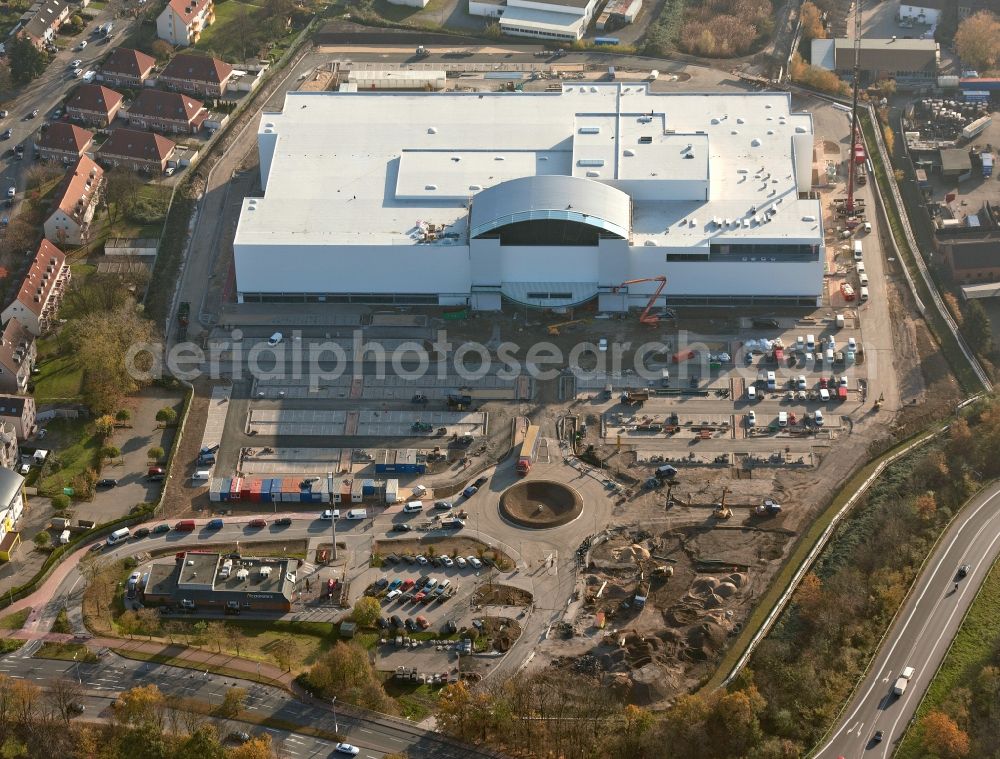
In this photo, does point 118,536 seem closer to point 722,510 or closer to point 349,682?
point 349,682

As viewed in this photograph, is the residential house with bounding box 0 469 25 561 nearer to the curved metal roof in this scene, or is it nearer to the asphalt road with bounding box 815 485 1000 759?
the curved metal roof

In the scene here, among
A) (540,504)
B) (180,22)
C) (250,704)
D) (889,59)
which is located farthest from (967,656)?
(180,22)

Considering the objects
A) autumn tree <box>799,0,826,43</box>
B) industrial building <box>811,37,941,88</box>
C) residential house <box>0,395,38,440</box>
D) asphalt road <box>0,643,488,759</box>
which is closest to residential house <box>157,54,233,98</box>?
residential house <box>0,395,38,440</box>

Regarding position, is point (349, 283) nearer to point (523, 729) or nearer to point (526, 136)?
point (526, 136)

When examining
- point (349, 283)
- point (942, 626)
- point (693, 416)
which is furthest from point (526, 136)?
point (942, 626)

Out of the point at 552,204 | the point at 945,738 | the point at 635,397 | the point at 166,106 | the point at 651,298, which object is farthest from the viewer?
the point at 166,106
